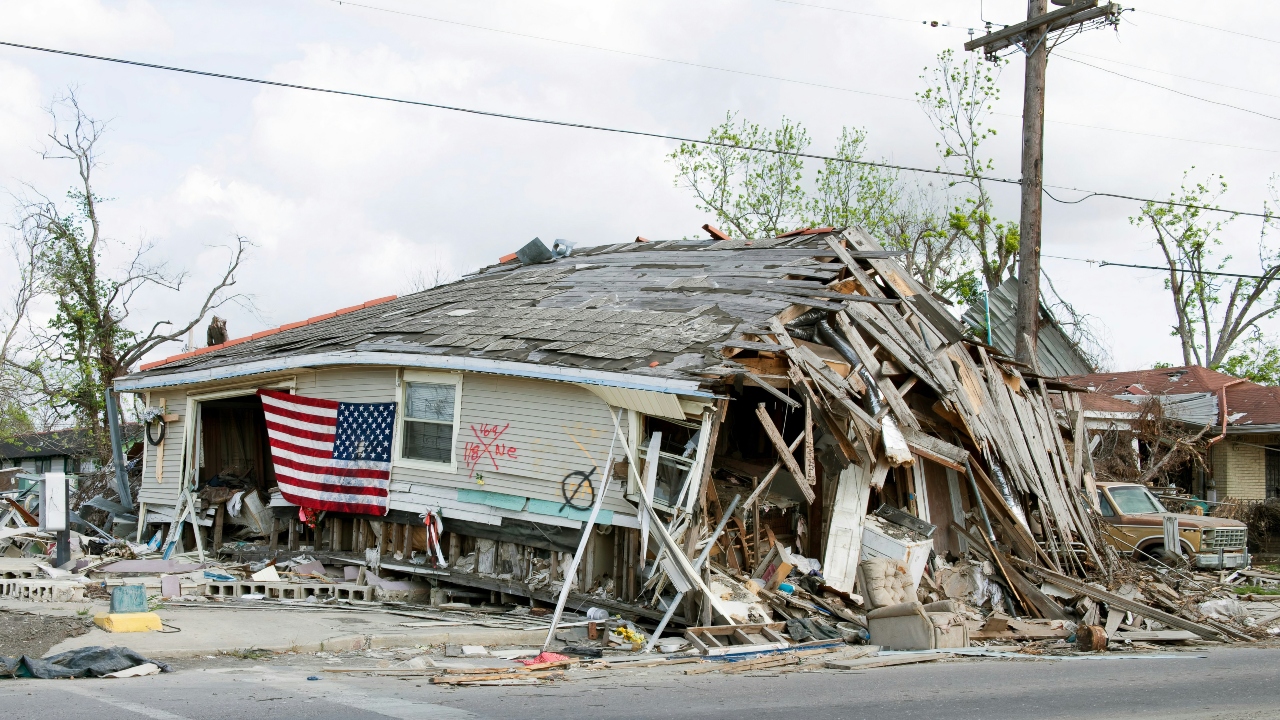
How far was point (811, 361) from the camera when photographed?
39.7 ft

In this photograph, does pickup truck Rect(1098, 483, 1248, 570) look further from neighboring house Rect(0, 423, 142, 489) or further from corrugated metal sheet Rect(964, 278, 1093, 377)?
neighboring house Rect(0, 423, 142, 489)

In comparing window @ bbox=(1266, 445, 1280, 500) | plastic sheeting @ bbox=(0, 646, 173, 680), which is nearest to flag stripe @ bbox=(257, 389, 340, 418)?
plastic sheeting @ bbox=(0, 646, 173, 680)

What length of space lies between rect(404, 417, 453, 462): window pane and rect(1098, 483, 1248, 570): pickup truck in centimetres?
1084

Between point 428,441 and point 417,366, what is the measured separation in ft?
3.58

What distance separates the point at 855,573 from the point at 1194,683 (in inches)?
156

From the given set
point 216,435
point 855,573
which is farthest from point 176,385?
point 855,573

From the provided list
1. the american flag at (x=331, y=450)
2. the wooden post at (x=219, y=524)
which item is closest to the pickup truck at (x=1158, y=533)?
the american flag at (x=331, y=450)

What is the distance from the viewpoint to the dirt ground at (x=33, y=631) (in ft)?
28.8

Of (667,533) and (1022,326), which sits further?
(1022,326)

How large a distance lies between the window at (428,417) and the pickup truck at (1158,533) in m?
10.9

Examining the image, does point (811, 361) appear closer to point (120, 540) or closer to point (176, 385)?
point (176, 385)

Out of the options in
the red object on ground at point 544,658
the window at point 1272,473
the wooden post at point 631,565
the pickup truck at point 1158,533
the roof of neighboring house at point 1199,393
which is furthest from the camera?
the window at point 1272,473

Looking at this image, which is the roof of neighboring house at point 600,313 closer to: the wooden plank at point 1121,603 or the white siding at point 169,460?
the white siding at point 169,460

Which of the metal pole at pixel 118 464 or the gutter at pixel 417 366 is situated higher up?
the gutter at pixel 417 366
